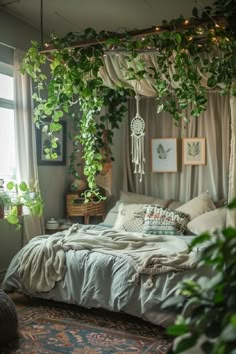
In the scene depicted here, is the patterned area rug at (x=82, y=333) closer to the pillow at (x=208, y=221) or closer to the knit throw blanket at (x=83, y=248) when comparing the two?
the knit throw blanket at (x=83, y=248)

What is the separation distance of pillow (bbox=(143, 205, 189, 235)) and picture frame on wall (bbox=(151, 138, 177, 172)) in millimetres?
745

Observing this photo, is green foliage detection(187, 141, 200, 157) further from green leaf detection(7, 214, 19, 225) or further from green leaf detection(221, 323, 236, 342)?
green leaf detection(221, 323, 236, 342)

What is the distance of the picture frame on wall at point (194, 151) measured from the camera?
448 centimetres

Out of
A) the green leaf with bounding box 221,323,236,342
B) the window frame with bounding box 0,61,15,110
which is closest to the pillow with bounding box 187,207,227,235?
the window frame with bounding box 0,61,15,110

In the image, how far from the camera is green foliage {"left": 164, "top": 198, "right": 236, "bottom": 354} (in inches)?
28.8

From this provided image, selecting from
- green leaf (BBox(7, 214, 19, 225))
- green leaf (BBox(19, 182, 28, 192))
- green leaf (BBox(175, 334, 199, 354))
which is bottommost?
green leaf (BBox(7, 214, 19, 225))

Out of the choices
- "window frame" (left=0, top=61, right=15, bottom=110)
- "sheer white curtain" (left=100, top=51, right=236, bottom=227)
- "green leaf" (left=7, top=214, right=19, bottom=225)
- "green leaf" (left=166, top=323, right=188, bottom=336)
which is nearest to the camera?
"green leaf" (left=166, top=323, right=188, bottom=336)

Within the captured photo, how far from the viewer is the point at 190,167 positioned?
180 inches

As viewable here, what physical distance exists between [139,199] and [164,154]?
2.16ft

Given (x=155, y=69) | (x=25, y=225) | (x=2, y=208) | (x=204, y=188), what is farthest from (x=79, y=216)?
(x=155, y=69)

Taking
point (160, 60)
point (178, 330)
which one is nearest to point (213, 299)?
point (178, 330)

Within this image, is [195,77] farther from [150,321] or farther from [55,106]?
[150,321]

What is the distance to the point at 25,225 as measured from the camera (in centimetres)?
409

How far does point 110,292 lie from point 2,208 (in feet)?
4.88
